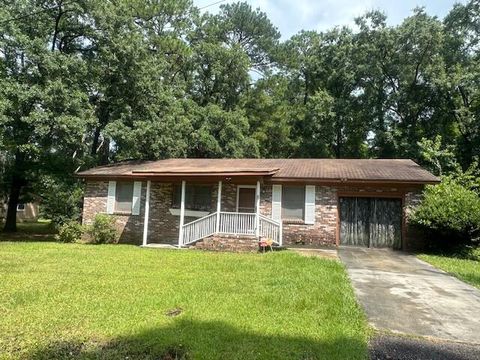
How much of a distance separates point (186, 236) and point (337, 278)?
6807mm

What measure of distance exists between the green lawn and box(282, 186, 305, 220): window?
194 inches

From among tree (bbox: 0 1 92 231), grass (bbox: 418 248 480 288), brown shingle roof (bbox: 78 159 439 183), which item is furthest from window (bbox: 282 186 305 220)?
tree (bbox: 0 1 92 231)

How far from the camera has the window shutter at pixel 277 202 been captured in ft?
46.4

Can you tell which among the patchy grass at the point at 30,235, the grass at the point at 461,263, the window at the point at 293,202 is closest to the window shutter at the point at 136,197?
the patchy grass at the point at 30,235

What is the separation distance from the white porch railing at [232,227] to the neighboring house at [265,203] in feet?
0.11

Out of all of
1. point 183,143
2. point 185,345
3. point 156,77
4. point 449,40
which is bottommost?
point 185,345

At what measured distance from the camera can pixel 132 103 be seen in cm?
1994

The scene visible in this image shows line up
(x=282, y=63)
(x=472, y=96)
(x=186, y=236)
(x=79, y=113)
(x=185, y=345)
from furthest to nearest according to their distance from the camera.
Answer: (x=282, y=63) → (x=472, y=96) → (x=79, y=113) → (x=186, y=236) → (x=185, y=345)

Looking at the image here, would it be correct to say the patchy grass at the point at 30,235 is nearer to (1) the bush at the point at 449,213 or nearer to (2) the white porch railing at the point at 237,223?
(2) the white porch railing at the point at 237,223

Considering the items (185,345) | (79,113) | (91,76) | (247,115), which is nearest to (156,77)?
(91,76)

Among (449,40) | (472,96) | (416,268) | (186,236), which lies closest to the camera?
(416,268)

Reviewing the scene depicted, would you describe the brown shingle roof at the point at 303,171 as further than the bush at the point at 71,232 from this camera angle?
No

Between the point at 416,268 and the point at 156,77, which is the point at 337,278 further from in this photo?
the point at 156,77

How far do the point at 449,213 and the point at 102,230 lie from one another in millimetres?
12466
